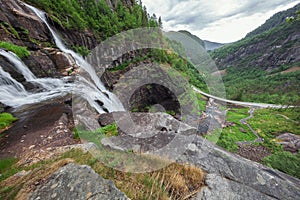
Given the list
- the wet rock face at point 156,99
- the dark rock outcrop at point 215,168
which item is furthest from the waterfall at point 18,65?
the wet rock face at point 156,99

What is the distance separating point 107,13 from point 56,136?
101 feet

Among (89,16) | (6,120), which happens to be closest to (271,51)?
(89,16)

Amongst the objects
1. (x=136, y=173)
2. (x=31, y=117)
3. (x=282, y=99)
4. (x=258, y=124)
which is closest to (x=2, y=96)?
(x=31, y=117)

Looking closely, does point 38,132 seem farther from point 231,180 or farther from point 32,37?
point 32,37

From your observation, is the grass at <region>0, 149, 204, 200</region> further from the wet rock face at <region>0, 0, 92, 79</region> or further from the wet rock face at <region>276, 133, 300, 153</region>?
the wet rock face at <region>276, 133, 300, 153</region>

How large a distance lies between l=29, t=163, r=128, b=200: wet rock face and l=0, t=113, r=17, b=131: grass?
196 inches

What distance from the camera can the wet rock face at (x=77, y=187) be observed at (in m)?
2.14

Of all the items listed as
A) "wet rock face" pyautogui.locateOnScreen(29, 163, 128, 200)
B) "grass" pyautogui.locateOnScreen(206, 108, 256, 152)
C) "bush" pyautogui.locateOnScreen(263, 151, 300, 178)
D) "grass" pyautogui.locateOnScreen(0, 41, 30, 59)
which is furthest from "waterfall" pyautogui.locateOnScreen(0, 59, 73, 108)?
"grass" pyautogui.locateOnScreen(206, 108, 256, 152)

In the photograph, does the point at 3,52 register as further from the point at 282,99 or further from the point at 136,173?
the point at 282,99

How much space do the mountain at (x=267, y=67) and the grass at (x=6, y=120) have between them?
4615 cm

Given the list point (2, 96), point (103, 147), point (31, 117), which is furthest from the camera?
point (2, 96)

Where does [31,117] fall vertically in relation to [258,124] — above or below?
above

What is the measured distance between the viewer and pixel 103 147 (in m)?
3.86

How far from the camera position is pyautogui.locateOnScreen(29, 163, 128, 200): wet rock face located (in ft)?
7.03
